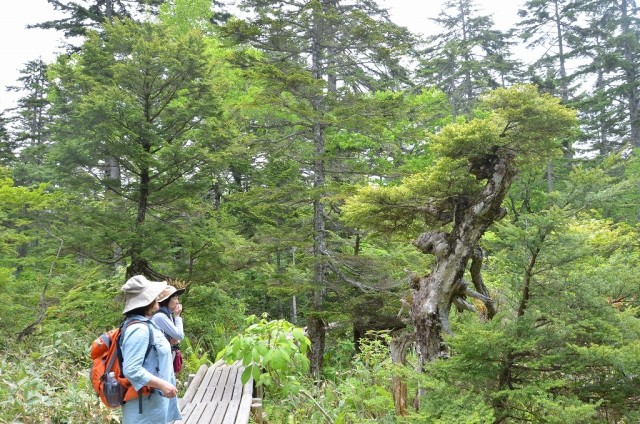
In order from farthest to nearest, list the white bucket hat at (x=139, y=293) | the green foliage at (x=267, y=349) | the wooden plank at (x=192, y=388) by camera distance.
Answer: the wooden plank at (x=192, y=388)
the green foliage at (x=267, y=349)
the white bucket hat at (x=139, y=293)

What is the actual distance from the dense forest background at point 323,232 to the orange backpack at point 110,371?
207 cm

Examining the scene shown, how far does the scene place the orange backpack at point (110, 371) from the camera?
3.37m

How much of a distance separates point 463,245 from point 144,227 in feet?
21.6

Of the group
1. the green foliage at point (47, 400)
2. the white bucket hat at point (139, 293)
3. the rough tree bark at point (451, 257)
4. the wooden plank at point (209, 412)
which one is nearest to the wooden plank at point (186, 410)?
the wooden plank at point (209, 412)

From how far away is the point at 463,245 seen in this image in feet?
18.4

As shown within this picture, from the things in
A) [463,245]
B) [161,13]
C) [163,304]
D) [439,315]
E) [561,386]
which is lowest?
[561,386]

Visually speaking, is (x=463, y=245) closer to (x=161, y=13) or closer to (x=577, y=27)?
(x=161, y=13)

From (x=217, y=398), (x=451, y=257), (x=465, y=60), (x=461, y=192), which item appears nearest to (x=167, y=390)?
(x=217, y=398)

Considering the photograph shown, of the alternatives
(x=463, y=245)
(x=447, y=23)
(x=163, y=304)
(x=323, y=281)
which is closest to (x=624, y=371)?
(x=463, y=245)

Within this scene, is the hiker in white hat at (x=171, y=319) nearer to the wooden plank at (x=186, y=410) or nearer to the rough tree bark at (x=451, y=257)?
the wooden plank at (x=186, y=410)

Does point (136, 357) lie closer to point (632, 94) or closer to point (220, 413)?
point (220, 413)

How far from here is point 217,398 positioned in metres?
6.11

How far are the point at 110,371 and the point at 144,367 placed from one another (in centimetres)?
23

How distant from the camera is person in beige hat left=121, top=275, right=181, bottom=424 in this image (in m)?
3.33
